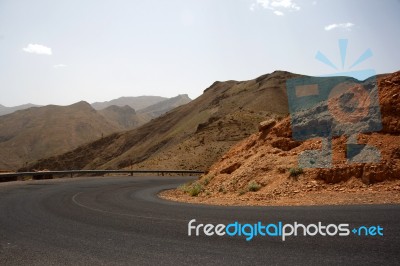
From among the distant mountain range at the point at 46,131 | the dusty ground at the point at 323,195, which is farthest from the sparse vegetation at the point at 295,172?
the distant mountain range at the point at 46,131

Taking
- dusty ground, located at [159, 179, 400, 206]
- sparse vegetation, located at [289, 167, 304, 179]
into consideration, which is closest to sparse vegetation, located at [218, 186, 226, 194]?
dusty ground, located at [159, 179, 400, 206]

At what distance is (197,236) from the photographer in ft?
25.7

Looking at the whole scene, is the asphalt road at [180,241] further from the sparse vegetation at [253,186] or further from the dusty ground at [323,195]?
the sparse vegetation at [253,186]

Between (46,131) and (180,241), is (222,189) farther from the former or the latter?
(46,131)

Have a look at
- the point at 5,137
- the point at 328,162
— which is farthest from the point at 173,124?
the point at 5,137

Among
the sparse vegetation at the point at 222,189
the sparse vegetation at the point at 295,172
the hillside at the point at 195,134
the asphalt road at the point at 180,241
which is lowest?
the sparse vegetation at the point at 222,189

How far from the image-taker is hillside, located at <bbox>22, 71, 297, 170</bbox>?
56.5 m

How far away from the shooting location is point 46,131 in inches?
5896

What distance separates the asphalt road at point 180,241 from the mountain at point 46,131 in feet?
373

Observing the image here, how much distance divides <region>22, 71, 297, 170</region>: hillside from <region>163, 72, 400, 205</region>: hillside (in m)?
22.4

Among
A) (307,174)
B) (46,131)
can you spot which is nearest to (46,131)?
(46,131)

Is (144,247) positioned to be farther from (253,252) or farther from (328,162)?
(328,162)

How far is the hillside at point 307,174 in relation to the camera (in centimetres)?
1327

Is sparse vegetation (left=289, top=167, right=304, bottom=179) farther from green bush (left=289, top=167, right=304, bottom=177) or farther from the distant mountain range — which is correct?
the distant mountain range
